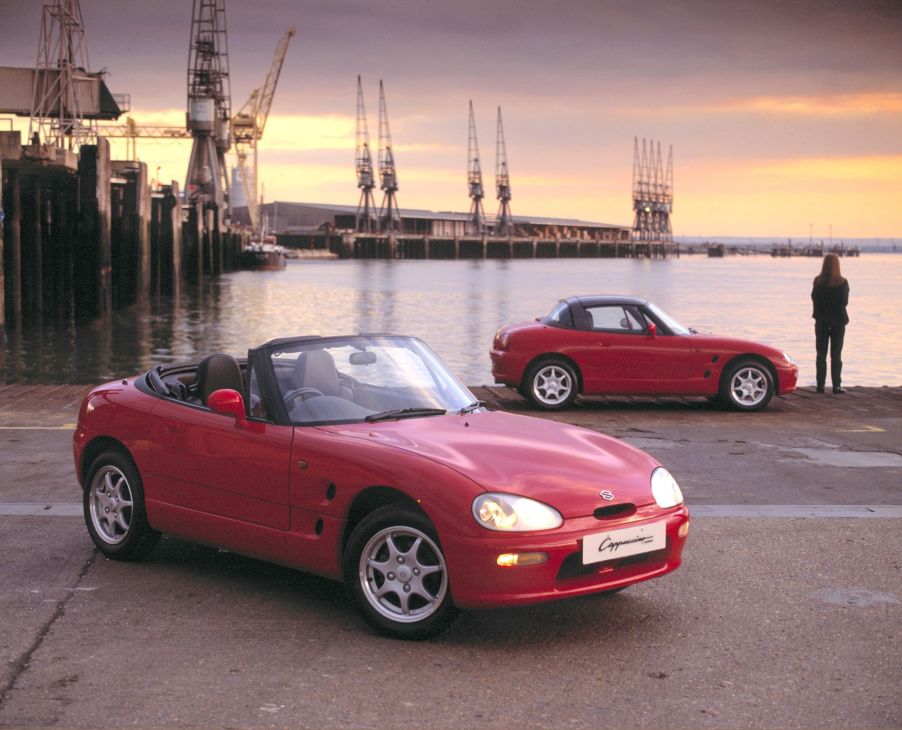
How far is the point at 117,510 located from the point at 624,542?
301 cm

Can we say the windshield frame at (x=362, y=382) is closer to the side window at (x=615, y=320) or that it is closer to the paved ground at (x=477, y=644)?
the paved ground at (x=477, y=644)

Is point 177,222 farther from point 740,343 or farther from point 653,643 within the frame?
point 653,643

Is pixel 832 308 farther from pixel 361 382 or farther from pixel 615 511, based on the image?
pixel 615 511

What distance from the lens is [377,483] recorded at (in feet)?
17.4

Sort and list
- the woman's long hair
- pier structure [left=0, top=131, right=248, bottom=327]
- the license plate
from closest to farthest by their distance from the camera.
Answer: the license plate < the woman's long hair < pier structure [left=0, top=131, right=248, bottom=327]

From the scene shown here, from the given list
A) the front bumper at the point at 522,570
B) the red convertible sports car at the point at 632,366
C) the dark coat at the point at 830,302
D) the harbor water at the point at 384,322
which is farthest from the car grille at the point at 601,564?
the harbor water at the point at 384,322

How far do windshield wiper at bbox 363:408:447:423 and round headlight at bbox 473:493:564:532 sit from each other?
3.56 ft

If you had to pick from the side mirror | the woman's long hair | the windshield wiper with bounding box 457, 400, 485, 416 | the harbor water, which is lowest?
the harbor water

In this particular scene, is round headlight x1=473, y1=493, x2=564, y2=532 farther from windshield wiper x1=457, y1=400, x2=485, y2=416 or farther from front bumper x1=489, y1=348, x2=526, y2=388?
front bumper x1=489, y1=348, x2=526, y2=388

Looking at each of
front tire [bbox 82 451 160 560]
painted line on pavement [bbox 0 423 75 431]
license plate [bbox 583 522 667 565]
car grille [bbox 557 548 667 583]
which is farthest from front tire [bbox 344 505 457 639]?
painted line on pavement [bbox 0 423 75 431]

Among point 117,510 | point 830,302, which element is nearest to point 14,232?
point 830,302

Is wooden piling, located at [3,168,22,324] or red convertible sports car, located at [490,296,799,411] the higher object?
wooden piling, located at [3,168,22,324]

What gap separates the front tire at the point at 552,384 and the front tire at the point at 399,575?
29.4 feet

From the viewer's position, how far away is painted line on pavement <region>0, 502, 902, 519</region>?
7848 millimetres
